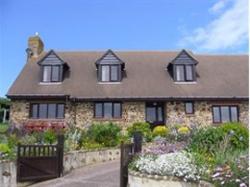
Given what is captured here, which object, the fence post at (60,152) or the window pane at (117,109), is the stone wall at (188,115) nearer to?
the window pane at (117,109)

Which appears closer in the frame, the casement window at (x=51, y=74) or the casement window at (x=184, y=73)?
the casement window at (x=51, y=74)

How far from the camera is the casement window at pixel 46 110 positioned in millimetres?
21734

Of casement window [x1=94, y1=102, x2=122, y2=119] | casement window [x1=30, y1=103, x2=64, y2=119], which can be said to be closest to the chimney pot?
casement window [x1=30, y1=103, x2=64, y2=119]

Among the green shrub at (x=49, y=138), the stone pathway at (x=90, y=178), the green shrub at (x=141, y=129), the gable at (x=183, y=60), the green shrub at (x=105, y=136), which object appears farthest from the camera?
the gable at (x=183, y=60)

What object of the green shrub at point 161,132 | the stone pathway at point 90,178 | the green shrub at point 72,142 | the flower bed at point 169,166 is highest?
the green shrub at point 161,132

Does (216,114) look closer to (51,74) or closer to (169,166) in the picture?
(51,74)

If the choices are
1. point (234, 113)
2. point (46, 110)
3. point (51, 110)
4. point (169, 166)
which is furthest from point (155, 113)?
point (169, 166)

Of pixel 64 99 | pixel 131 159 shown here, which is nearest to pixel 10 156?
pixel 131 159

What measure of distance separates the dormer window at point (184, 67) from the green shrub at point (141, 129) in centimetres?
438

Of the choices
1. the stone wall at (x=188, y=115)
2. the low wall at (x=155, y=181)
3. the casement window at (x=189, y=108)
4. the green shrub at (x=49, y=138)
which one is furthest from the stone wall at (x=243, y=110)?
the low wall at (x=155, y=181)

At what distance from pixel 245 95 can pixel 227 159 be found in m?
14.5

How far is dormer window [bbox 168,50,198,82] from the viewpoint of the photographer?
22953 mm

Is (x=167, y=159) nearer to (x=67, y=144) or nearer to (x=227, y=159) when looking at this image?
(x=227, y=159)

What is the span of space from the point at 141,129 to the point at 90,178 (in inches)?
344
